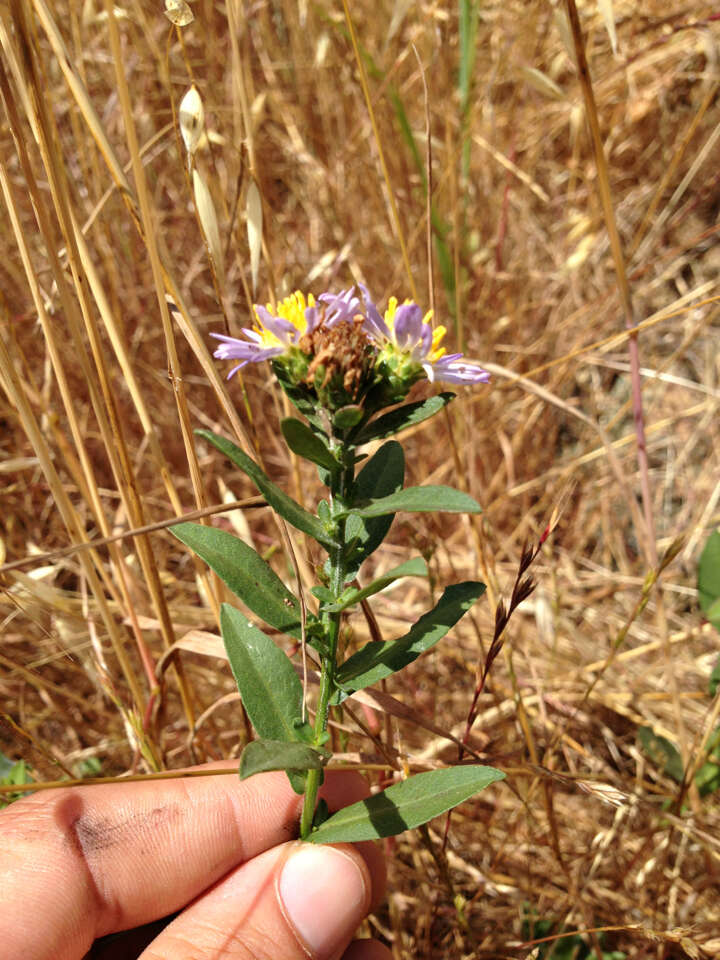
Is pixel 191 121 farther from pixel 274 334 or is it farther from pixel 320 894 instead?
pixel 320 894

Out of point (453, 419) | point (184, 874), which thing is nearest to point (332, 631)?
point (184, 874)

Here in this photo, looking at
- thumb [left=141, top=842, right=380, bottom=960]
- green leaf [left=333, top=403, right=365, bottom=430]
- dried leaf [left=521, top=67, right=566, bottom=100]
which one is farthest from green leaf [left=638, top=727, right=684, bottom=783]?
dried leaf [left=521, top=67, right=566, bottom=100]

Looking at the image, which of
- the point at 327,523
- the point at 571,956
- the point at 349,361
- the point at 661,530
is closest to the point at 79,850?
the point at 327,523

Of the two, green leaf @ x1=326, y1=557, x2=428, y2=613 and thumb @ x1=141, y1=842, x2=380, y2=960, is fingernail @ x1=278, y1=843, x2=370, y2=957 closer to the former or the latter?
thumb @ x1=141, y1=842, x2=380, y2=960

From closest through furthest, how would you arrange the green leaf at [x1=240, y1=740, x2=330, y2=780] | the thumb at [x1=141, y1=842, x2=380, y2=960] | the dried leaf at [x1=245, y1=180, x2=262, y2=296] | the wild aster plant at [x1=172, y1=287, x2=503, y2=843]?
the green leaf at [x1=240, y1=740, x2=330, y2=780] < the wild aster plant at [x1=172, y1=287, x2=503, y2=843] < the thumb at [x1=141, y1=842, x2=380, y2=960] < the dried leaf at [x1=245, y1=180, x2=262, y2=296]

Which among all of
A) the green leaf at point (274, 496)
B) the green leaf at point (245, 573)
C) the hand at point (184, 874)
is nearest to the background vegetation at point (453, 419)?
the hand at point (184, 874)

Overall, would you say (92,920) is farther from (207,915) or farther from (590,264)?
(590,264)
